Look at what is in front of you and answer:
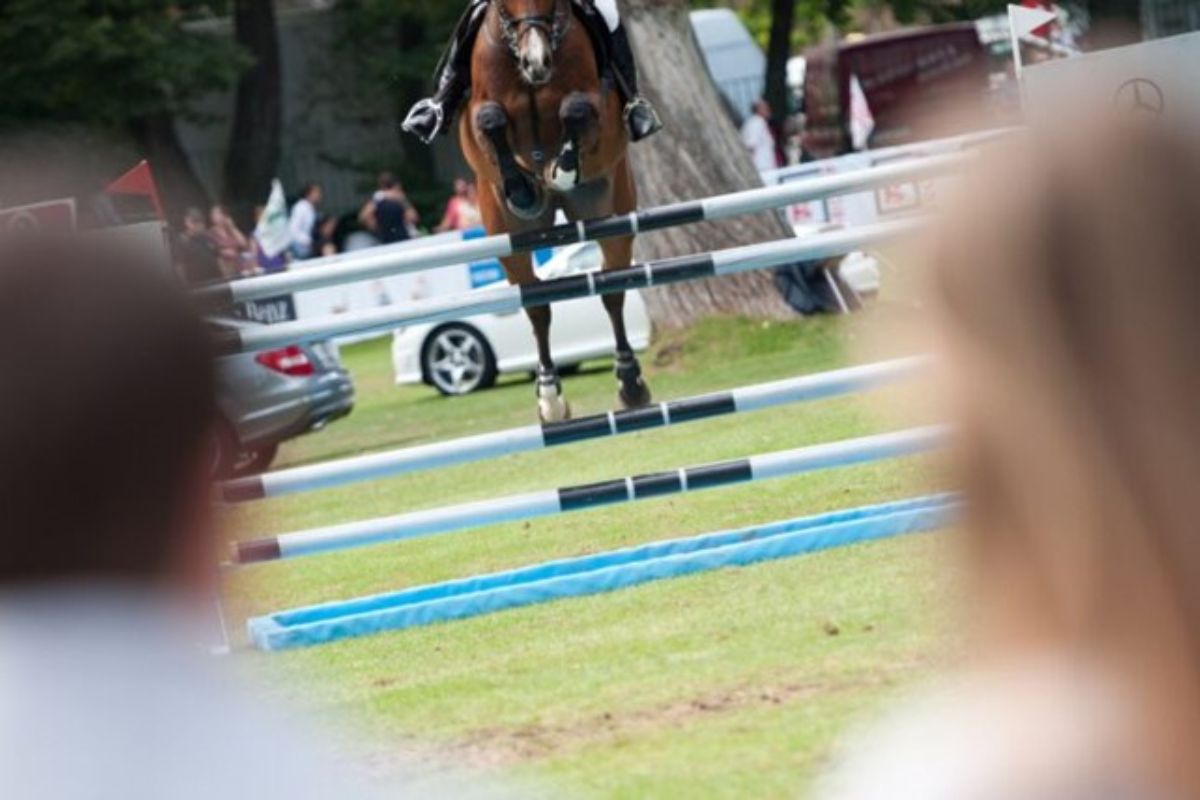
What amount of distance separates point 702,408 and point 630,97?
158 inches

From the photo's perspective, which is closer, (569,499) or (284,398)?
(569,499)

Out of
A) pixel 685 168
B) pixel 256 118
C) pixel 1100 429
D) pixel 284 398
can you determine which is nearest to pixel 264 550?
pixel 1100 429

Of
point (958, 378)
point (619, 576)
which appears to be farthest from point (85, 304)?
point (619, 576)

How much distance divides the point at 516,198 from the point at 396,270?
2.78 metres

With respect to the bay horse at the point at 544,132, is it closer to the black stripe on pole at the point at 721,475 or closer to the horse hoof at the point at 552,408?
the horse hoof at the point at 552,408

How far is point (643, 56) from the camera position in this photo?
23.7 m

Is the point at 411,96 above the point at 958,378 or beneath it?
above

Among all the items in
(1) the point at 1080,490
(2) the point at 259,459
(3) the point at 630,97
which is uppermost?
(3) the point at 630,97

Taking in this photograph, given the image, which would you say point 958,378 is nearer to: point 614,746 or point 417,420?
point 614,746

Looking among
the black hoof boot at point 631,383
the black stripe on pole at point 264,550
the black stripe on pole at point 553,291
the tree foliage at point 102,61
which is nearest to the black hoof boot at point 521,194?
the black hoof boot at point 631,383

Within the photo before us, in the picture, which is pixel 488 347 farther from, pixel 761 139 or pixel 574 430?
pixel 574 430

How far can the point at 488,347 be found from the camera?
26969mm

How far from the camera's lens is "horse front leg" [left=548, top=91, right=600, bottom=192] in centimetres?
1315

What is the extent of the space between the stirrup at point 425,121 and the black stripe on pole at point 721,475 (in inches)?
148
